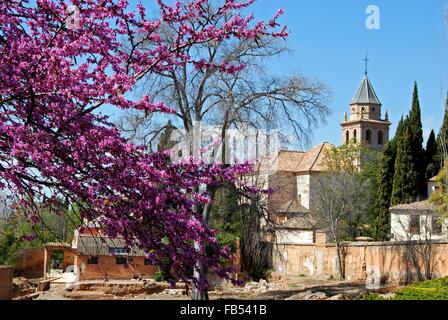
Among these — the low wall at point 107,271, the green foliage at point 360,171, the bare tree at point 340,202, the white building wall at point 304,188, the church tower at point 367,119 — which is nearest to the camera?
the low wall at point 107,271

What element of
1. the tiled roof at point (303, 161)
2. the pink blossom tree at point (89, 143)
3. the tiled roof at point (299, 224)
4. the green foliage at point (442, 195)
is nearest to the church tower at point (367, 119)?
the tiled roof at point (303, 161)

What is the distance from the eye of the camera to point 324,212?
35000 millimetres

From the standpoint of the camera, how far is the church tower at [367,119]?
226ft

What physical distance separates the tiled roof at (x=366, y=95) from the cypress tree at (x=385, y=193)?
102 feet

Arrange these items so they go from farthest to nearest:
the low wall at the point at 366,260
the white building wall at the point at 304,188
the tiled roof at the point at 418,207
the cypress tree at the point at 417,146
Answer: the white building wall at the point at 304,188 < the cypress tree at the point at 417,146 < the tiled roof at the point at 418,207 < the low wall at the point at 366,260

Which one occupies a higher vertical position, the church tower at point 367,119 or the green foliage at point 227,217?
the church tower at point 367,119

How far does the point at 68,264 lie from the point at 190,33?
33.8 m

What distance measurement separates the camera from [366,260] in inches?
1035

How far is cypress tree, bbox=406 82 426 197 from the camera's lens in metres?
36.3

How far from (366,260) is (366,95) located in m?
45.7

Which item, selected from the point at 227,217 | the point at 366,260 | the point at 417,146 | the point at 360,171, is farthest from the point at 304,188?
the point at 366,260
